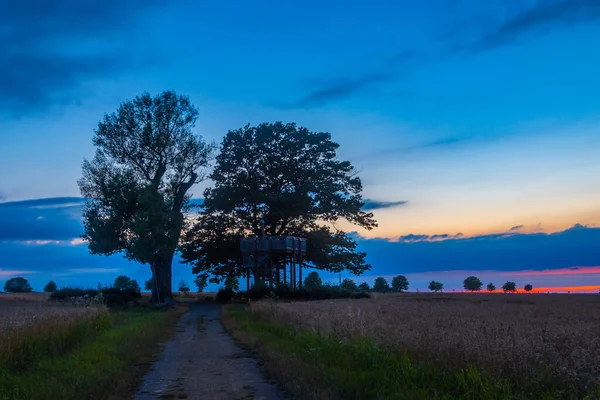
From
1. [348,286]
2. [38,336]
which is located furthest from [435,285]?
[38,336]

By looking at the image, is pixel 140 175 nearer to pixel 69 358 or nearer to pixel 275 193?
pixel 275 193

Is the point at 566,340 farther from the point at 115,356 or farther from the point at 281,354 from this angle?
the point at 115,356

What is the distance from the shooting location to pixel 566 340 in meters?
9.27

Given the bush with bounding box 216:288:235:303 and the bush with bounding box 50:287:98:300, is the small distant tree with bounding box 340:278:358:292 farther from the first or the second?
the bush with bounding box 50:287:98:300

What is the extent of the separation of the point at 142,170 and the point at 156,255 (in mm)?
8529

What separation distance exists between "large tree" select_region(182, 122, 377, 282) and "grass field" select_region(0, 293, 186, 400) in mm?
39274

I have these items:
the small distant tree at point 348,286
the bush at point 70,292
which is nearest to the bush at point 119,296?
the bush at point 70,292

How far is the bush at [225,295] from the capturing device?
52838 millimetres

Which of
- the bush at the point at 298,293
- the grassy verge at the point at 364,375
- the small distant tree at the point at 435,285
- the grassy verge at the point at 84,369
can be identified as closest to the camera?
the grassy verge at the point at 364,375

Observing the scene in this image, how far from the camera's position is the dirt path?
32.5ft

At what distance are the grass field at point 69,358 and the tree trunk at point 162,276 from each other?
28.8 meters

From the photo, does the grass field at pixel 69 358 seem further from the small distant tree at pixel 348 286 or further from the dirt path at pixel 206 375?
the small distant tree at pixel 348 286

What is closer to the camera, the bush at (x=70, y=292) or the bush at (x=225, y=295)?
the bush at (x=70, y=292)

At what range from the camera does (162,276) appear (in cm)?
4972
